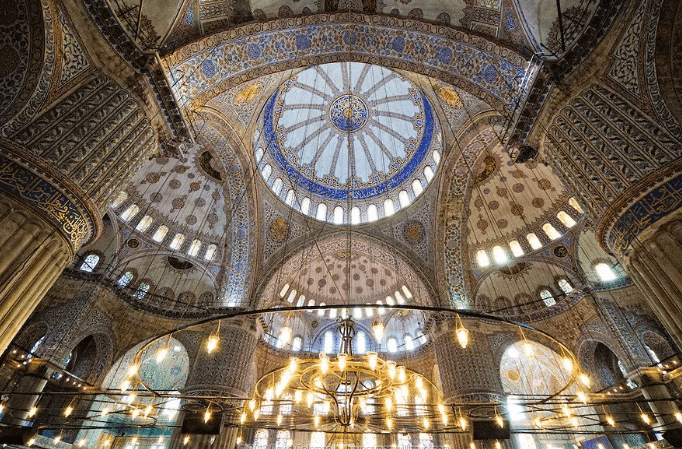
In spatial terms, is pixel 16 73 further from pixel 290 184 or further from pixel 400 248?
pixel 400 248

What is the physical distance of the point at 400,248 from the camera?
14062 millimetres

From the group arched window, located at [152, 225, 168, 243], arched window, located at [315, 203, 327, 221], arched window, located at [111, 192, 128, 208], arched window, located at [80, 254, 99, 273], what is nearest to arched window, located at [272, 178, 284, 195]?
arched window, located at [315, 203, 327, 221]

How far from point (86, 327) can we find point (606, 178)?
1547 centimetres

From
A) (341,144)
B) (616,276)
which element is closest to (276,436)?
(341,144)

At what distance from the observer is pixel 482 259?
45.8 ft

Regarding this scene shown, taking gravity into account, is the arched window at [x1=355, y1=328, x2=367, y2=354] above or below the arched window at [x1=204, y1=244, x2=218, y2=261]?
below

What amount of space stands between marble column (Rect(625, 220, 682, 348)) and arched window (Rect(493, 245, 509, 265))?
29.7 ft

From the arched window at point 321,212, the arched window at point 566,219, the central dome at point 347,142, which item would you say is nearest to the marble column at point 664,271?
the arched window at point 566,219

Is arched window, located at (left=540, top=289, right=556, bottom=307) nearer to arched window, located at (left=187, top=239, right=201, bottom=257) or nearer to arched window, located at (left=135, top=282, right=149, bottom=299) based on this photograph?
arched window, located at (left=187, top=239, right=201, bottom=257)

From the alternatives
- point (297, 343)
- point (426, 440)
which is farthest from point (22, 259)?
point (426, 440)

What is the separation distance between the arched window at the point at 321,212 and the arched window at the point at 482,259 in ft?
22.2

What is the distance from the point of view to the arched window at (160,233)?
13.8 metres

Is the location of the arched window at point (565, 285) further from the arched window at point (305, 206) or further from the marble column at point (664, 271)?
the arched window at point (305, 206)

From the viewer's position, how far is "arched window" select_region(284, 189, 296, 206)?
49.4 feet
